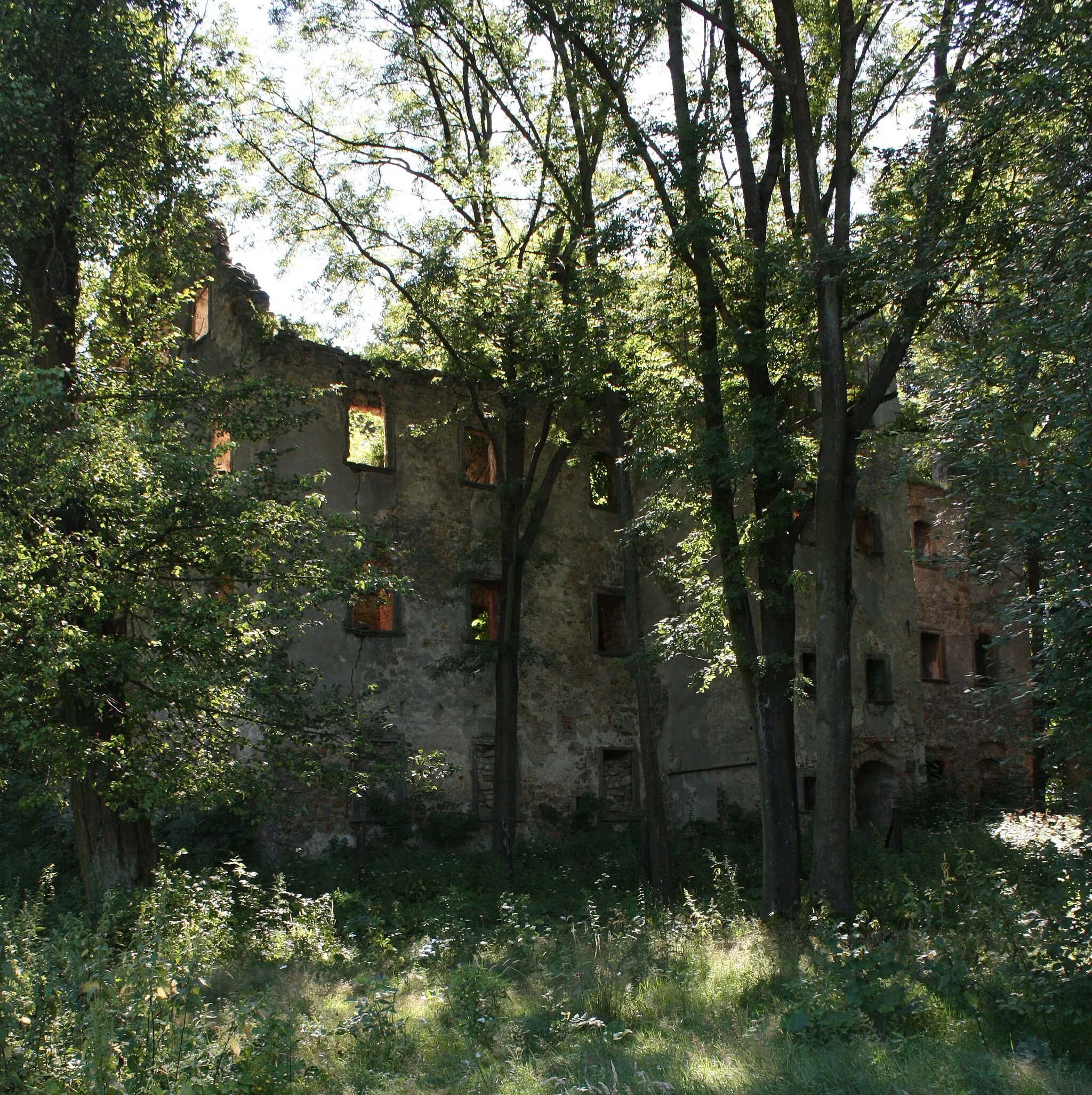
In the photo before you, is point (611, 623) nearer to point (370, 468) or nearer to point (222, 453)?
point (370, 468)

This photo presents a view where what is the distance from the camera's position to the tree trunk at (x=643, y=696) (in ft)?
51.5

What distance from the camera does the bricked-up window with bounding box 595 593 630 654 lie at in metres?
22.2

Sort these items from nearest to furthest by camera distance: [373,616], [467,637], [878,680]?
[373,616], [467,637], [878,680]

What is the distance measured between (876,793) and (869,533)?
5.62 m

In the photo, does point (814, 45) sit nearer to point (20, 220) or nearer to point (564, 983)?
point (20, 220)

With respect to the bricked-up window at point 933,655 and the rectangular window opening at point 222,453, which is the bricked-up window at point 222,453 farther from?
the bricked-up window at point 933,655

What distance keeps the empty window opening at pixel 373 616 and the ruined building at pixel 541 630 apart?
29 mm

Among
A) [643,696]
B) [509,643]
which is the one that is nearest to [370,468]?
[509,643]

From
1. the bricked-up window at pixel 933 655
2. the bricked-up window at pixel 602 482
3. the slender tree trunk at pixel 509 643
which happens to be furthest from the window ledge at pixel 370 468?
the bricked-up window at pixel 933 655

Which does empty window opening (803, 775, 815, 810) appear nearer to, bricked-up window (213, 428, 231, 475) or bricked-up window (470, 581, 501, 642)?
bricked-up window (470, 581, 501, 642)

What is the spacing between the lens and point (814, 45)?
583 inches

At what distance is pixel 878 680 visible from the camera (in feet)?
76.3

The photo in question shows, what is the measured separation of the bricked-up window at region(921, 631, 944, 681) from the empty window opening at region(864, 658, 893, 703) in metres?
4.28

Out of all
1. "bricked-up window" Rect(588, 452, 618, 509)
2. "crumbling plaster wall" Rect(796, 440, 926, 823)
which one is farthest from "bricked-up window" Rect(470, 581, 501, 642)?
"crumbling plaster wall" Rect(796, 440, 926, 823)
